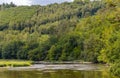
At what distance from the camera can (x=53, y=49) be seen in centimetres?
13100

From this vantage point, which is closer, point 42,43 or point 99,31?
point 99,31

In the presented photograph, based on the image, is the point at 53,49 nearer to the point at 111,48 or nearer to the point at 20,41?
the point at 20,41

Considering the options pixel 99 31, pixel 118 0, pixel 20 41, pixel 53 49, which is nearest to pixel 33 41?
pixel 20 41

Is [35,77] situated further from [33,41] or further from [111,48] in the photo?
[33,41]

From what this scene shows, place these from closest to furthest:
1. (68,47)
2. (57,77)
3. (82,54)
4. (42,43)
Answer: (57,77)
(82,54)
(68,47)
(42,43)

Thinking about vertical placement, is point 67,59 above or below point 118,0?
below

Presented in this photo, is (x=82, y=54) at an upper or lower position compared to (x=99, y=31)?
lower

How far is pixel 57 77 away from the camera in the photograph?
5253 cm

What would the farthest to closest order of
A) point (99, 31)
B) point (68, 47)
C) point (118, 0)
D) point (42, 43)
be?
point (42, 43)
point (68, 47)
point (99, 31)
point (118, 0)

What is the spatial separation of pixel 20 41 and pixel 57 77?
10444 centimetres

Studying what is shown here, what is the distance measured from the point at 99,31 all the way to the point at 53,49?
25.9 metres

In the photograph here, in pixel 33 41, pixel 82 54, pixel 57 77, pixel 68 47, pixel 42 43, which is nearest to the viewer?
pixel 57 77

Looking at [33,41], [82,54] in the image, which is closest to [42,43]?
[33,41]

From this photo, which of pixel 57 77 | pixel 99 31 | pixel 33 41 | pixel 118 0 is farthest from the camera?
pixel 33 41
